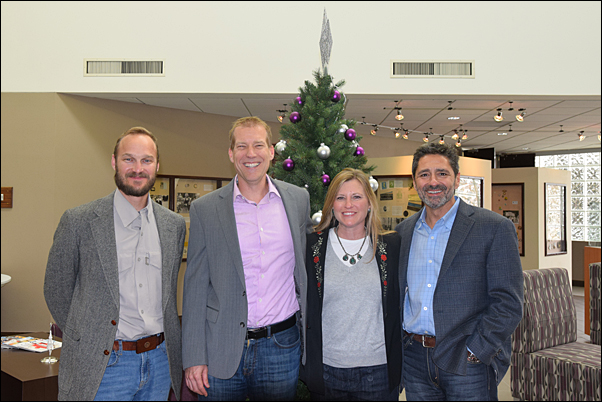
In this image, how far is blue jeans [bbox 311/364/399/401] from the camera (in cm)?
214

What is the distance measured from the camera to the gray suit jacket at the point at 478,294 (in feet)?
6.81

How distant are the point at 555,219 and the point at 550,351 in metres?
8.19

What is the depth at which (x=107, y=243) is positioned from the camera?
2047mm

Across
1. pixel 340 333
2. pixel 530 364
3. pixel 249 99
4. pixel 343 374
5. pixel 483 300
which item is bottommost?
pixel 530 364

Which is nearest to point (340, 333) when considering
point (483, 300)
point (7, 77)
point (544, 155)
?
point (483, 300)

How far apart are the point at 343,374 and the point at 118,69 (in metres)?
5.27

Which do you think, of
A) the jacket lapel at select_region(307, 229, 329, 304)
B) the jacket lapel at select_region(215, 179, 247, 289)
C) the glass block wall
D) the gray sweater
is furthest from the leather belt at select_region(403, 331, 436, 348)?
the glass block wall

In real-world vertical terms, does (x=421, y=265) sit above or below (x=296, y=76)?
below

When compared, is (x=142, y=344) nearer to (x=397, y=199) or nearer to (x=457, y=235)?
(x=457, y=235)

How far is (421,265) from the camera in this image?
2297mm

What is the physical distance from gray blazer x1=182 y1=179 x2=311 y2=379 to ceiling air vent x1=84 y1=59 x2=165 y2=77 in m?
4.32

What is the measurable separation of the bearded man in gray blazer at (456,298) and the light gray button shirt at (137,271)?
4.17 ft

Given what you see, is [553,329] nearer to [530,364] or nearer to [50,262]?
[530,364]

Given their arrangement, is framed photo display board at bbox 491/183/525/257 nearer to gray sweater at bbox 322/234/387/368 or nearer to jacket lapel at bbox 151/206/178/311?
gray sweater at bbox 322/234/387/368
